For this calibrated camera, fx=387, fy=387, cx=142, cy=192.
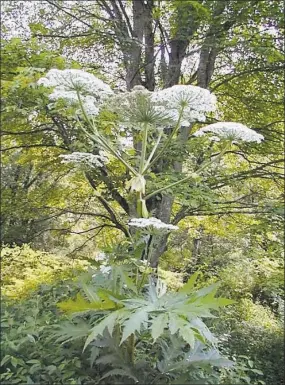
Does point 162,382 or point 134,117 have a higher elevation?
point 134,117

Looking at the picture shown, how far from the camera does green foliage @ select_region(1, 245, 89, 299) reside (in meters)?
5.07

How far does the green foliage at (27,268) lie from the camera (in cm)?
507

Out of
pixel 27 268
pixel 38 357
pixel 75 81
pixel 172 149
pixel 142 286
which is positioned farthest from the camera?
pixel 27 268

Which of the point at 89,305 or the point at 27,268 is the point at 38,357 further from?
the point at 27,268

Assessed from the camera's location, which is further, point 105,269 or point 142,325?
point 105,269

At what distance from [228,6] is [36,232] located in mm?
3859

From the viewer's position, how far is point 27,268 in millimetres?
5469

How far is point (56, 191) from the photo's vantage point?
564 centimetres

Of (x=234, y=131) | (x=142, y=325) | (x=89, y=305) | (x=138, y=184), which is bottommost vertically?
(x=142, y=325)

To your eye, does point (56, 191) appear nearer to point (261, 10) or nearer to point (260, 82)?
point (260, 82)

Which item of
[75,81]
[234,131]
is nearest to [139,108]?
[75,81]

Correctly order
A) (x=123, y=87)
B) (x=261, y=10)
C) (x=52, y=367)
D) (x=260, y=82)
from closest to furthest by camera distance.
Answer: (x=52, y=367)
(x=261, y=10)
(x=260, y=82)
(x=123, y=87)

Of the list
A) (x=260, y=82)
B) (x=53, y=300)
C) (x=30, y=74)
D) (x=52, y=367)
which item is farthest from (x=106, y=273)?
(x=260, y=82)

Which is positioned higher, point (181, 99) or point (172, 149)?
point (181, 99)
